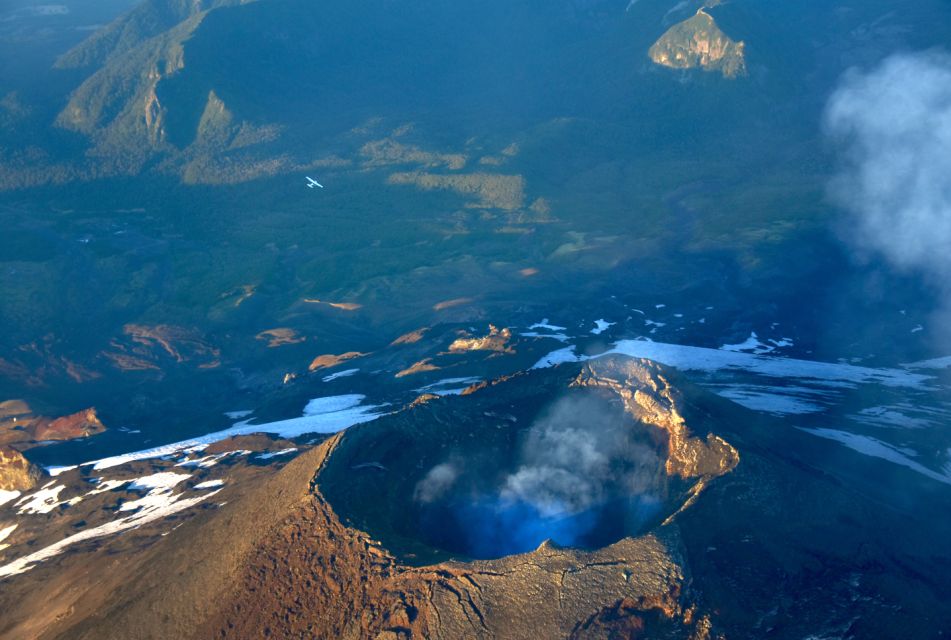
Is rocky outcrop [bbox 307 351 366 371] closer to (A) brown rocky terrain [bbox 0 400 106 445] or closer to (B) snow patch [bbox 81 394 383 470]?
(B) snow patch [bbox 81 394 383 470]

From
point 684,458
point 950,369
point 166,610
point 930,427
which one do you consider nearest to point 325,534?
point 166,610

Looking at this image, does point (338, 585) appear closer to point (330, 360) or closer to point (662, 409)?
point (662, 409)

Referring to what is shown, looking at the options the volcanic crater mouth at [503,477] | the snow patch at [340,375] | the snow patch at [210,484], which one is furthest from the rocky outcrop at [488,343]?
the volcanic crater mouth at [503,477]

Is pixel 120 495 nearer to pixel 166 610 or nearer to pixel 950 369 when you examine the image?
pixel 166 610

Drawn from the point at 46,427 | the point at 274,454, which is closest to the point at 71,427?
the point at 46,427

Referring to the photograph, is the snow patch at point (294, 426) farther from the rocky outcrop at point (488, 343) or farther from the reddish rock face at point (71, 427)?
the rocky outcrop at point (488, 343)

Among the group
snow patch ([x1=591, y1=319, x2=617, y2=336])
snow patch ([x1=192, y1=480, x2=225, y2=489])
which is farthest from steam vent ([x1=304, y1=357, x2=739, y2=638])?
snow patch ([x1=591, y1=319, x2=617, y2=336])
